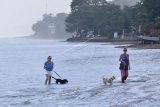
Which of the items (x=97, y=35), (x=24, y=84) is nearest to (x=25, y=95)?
(x=24, y=84)

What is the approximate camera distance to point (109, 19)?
564ft

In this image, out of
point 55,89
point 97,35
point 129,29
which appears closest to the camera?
point 55,89

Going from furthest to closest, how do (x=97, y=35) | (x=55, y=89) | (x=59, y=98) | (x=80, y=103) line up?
(x=97, y=35)
(x=55, y=89)
(x=59, y=98)
(x=80, y=103)

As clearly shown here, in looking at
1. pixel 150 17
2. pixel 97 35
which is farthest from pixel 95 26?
pixel 150 17

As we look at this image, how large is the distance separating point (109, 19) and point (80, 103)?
465ft

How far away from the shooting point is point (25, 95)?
35875mm

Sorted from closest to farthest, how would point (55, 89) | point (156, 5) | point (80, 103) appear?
point (80, 103) < point (55, 89) < point (156, 5)

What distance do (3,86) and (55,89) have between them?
651cm

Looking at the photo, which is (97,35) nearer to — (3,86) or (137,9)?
(137,9)

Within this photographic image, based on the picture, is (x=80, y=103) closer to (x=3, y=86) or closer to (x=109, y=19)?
(x=3, y=86)

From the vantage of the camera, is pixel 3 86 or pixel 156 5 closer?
pixel 3 86

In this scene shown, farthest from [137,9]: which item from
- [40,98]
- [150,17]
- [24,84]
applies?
[40,98]

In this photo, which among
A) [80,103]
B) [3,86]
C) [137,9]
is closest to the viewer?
[80,103]

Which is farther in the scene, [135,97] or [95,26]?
[95,26]
